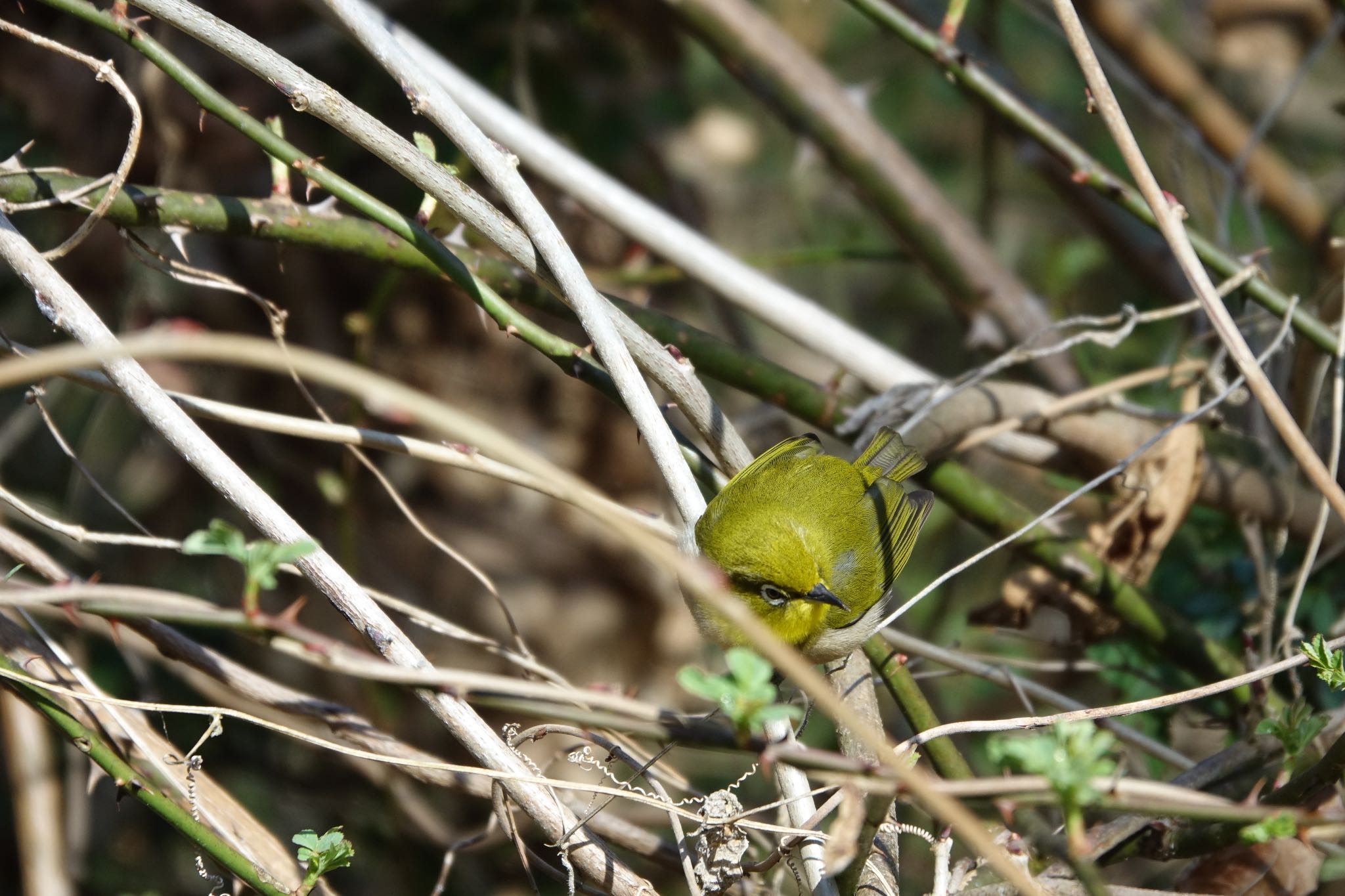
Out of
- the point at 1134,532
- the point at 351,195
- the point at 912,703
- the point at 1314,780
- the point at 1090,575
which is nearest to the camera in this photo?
the point at 1314,780

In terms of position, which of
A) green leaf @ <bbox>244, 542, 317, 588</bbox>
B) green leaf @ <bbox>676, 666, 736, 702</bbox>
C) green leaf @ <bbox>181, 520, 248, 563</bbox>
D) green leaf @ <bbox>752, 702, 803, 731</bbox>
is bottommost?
green leaf @ <bbox>752, 702, 803, 731</bbox>

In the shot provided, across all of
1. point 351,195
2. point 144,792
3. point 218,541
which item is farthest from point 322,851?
point 351,195

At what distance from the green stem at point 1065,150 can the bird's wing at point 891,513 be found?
30.0 inches

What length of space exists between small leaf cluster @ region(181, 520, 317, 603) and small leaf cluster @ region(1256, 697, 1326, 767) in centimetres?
127

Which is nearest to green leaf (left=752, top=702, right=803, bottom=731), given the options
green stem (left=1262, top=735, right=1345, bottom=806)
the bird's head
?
green stem (left=1262, top=735, right=1345, bottom=806)

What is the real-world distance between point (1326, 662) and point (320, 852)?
4.32 ft

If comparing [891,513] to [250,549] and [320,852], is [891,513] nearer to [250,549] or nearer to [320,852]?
[320,852]

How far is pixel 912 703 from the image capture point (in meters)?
1.91

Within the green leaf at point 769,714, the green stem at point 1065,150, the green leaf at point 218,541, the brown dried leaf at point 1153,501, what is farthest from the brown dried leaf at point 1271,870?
the green leaf at point 218,541

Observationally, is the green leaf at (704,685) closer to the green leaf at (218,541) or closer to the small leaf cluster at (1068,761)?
the small leaf cluster at (1068,761)

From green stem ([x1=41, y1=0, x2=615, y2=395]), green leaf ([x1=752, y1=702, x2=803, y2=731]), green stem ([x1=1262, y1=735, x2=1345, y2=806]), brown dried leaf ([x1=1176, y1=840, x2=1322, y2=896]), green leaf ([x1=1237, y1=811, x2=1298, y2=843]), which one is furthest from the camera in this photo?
brown dried leaf ([x1=1176, y1=840, x2=1322, y2=896])

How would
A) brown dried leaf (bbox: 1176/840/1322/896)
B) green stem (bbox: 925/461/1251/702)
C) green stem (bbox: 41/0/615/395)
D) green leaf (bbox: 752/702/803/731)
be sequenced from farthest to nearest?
green stem (bbox: 925/461/1251/702)
brown dried leaf (bbox: 1176/840/1322/896)
green stem (bbox: 41/0/615/395)
green leaf (bbox: 752/702/803/731)

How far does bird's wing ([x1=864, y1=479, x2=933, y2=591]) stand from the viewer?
2479 millimetres

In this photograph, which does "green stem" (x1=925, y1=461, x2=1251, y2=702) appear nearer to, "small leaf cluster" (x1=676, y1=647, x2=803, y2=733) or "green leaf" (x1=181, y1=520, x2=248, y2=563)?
"small leaf cluster" (x1=676, y1=647, x2=803, y2=733)
